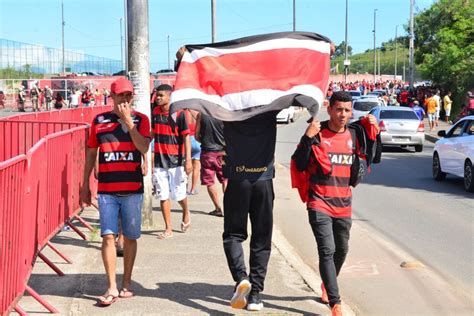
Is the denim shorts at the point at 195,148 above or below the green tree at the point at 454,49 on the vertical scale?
below

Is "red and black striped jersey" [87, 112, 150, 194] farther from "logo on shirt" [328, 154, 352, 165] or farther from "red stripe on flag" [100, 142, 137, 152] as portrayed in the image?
"logo on shirt" [328, 154, 352, 165]

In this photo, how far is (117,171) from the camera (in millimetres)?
6574

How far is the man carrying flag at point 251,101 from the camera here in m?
6.14

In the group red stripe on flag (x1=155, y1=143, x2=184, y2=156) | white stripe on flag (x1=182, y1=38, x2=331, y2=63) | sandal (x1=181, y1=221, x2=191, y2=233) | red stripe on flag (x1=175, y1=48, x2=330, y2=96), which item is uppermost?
white stripe on flag (x1=182, y1=38, x2=331, y2=63)

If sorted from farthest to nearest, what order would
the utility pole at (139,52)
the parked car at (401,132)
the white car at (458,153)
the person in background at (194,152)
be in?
1. the parked car at (401,132)
2. the white car at (458,153)
3. the person in background at (194,152)
4. the utility pole at (139,52)

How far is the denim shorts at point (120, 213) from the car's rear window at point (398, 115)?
19191 millimetres

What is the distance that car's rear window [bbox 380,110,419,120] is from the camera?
25000mm

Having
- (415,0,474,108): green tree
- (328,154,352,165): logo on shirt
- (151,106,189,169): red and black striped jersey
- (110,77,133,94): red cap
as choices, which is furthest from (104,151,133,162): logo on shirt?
(415,0,474,108): green tree

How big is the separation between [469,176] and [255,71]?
9.67 metres

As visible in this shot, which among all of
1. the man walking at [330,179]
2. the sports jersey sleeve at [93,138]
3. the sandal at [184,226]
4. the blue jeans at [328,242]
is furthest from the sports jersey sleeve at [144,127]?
the sandal at [184,226]

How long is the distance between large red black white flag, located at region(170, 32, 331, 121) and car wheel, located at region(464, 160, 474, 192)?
365 inches

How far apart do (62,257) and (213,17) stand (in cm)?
2727

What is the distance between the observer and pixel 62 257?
8.07 metres

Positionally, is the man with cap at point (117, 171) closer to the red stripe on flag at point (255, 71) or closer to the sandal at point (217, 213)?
the red stripe on flag at point (255, 71)
